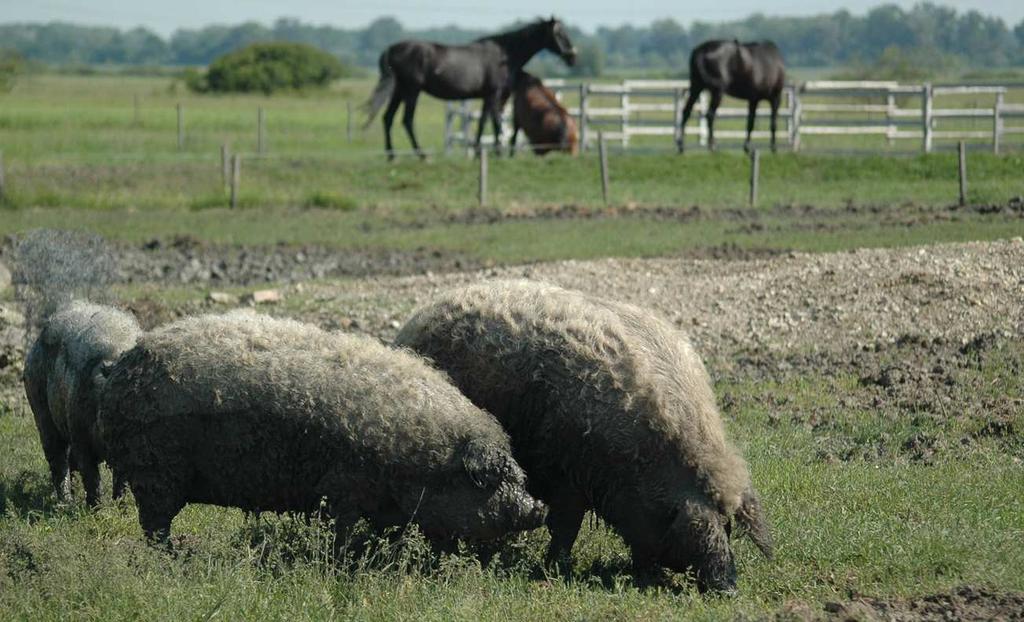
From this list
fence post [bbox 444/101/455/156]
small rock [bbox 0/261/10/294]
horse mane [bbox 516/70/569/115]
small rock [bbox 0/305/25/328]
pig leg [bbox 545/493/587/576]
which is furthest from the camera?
fence post [bbox 444/101/455/156]

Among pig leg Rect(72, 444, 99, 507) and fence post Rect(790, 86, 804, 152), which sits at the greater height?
fence post Rect(790, 86, 804, 152)

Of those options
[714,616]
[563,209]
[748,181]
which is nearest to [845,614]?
[714,616]

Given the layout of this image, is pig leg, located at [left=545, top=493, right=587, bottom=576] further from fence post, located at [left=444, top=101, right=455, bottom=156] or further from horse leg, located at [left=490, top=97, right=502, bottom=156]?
fence post, located at [left=444, top=101, right=455, bottom=156]

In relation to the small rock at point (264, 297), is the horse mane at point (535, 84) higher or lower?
higher

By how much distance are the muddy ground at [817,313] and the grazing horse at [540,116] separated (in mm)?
15275

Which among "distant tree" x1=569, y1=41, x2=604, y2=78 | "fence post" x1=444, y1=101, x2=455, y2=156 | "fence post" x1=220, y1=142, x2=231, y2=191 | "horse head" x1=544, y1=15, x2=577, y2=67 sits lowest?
"fence post" x1=220, y1=142, x2=231, y2=191

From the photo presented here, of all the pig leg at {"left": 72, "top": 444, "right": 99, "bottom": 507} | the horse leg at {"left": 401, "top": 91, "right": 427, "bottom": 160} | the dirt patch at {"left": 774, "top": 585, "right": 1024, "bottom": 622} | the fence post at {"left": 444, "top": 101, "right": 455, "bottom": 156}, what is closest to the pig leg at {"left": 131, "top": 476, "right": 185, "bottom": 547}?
the pig leg at {"left": 72, "top": 444, "right": 99, "bottom": 507}

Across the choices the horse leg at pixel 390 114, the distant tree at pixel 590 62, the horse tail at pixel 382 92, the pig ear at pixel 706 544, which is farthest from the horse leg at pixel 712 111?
the distant tree at pixel 590 62

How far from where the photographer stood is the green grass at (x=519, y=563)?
697 cm

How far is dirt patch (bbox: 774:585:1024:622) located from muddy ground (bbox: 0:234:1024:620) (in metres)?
3.24

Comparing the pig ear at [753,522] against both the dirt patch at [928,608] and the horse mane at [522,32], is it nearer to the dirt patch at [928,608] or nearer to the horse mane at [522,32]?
the dirt patch at [928,608]

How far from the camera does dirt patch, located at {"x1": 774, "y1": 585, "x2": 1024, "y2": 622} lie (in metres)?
6.89

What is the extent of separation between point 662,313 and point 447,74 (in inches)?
761

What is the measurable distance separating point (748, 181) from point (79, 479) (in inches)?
849
